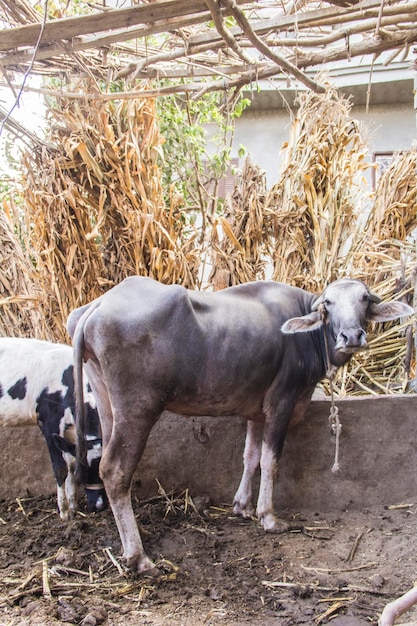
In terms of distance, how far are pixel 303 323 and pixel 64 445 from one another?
5.75 ft

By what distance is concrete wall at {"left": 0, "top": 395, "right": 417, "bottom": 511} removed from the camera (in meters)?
4.11

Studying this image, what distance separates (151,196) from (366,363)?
2.28 metres

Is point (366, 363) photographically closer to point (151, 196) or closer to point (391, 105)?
point (151, 196)

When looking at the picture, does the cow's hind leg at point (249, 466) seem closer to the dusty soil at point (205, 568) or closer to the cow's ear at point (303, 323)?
the dusty soil at point (205, 568)

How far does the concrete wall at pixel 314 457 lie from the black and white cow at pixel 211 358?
235 millimetres

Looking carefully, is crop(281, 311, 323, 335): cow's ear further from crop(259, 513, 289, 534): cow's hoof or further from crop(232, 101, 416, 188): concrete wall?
crop(232, 101, 416, 188): concrete wall

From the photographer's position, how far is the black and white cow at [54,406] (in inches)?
159

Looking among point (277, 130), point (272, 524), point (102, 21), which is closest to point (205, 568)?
point (272, 524)

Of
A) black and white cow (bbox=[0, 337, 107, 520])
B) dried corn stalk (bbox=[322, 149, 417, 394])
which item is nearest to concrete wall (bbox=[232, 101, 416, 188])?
dried corn stalk (bbox=[322, 149, 417, 394])

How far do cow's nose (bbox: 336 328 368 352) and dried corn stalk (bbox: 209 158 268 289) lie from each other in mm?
1999

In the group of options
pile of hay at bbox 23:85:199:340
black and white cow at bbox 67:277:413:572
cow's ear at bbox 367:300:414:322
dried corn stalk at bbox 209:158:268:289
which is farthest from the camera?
dried corn stalk at bbox 209:158:268:289

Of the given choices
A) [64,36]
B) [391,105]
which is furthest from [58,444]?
[391,105]

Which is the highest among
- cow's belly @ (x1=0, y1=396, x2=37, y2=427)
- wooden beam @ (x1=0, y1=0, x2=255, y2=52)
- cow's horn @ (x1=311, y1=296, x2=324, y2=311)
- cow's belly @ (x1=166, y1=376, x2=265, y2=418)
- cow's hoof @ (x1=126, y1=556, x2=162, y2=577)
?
wooden beam @ (x1=0, y1=0, x2=255, y2=52)

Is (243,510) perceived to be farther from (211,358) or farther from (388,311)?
(388,311)
